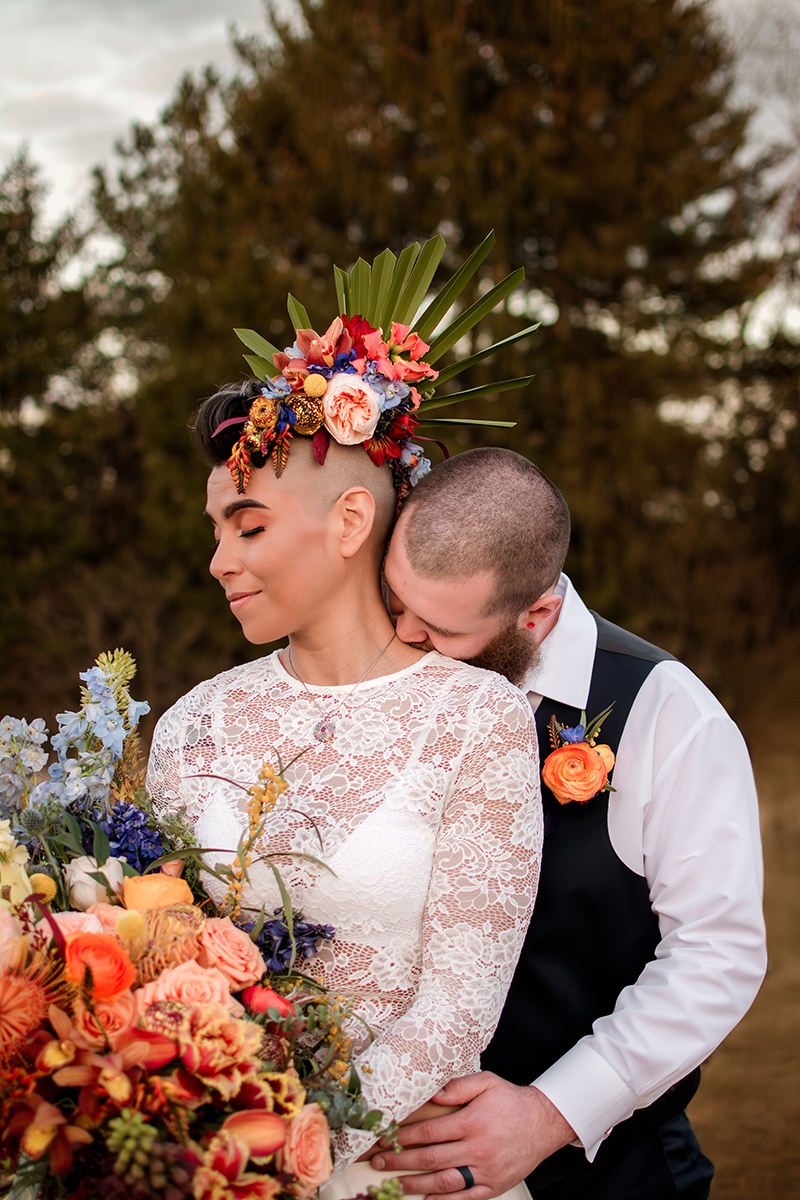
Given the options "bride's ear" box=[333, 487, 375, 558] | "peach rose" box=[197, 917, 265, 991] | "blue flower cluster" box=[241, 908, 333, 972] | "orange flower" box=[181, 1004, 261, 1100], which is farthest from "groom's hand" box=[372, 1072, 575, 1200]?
"bride's ear" box=[333, 487, 375, 558]

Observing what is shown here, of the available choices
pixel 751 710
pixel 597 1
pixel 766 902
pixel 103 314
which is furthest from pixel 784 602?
pixel 103 314

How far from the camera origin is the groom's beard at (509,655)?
8.32 ft

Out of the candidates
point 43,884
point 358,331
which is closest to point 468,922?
point 43,884

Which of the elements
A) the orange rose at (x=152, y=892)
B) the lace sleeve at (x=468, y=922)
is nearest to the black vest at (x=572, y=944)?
the lace sleeve at (x=468, y=922)

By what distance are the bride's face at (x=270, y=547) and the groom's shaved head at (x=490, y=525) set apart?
23 cm

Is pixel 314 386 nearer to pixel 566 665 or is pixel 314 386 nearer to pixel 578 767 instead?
pixel 566 665

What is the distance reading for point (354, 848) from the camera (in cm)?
213

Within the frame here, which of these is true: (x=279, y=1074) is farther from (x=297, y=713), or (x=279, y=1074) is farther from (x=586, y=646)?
(x=586, y=646)

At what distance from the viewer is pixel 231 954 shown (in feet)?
5.75

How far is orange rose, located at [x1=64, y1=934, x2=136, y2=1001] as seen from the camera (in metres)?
1.55

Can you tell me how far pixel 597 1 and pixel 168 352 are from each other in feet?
19.3

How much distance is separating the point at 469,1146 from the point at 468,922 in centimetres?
43

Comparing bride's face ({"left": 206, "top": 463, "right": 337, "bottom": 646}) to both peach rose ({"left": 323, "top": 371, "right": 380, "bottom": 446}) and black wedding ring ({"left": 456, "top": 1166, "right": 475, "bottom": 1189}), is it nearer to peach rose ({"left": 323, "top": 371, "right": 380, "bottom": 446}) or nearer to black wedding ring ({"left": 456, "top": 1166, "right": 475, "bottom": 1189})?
peach rose ({"left": 323, "top": 371, "right": 380, "bottom": 446})

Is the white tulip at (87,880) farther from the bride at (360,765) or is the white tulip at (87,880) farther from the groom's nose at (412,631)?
the groom's nose at (412,631)
